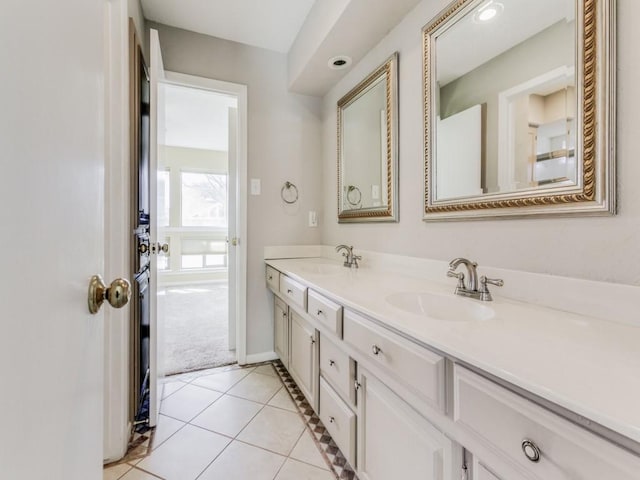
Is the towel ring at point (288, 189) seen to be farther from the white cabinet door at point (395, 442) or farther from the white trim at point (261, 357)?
the white cabinet door at point (395, 442)

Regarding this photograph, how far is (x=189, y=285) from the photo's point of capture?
552 cm

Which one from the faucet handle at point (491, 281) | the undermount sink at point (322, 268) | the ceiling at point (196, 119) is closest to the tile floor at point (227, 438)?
the undermount sink at point (322, 268)

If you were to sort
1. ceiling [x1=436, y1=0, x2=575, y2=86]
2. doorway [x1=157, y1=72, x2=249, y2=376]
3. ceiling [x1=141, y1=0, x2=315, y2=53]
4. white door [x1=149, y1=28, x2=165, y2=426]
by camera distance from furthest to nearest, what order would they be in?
1. doorway [x1=157, y1=72, x2=249, y2=376]
2. ceiling [x1=141, y1=0, x2=315, y2=53]
3. white door [x1=149, y1=28, x2=165, y2=426]
4. ceiling [x1=436, y1=0, x2=575, y2=86]

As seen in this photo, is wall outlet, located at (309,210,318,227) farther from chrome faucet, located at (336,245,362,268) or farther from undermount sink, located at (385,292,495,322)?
undermount sink, located at (385,292,495,322)

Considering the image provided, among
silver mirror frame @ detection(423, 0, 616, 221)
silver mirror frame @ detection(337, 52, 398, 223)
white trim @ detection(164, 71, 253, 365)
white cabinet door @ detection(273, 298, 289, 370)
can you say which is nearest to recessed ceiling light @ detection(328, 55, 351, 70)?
silver mirror frame @ detection(337, 52, 398, 223)

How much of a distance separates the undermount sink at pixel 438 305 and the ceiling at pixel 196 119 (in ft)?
6.66

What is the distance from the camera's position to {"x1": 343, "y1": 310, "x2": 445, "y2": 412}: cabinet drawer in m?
0.73

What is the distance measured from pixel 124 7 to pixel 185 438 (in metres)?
2.06

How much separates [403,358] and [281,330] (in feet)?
4.79

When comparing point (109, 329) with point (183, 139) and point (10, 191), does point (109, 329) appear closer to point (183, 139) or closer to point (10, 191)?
point (10, 191)

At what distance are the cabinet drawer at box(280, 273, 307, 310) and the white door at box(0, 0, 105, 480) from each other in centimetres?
101

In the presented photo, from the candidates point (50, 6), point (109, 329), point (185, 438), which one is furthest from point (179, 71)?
point (185, 438)

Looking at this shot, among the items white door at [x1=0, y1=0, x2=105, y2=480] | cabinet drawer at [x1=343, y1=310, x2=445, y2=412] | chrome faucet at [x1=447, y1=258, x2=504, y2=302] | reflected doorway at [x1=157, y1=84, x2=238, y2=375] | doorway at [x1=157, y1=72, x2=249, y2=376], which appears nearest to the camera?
white door at [x1=0, y1=0, x2=105, y2=480]

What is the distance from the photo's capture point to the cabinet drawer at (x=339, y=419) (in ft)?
3.96
